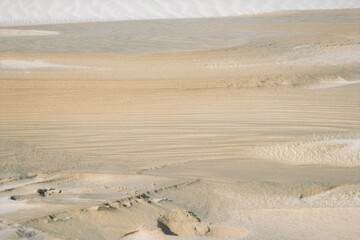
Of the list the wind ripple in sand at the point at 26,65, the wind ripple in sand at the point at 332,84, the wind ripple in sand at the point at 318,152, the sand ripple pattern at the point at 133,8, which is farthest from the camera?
the sand ripple pattern at the point at 133,8

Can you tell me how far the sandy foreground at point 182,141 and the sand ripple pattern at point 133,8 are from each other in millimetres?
7424

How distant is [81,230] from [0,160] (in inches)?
79.1

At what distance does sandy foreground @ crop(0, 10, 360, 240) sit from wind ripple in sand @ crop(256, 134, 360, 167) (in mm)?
18

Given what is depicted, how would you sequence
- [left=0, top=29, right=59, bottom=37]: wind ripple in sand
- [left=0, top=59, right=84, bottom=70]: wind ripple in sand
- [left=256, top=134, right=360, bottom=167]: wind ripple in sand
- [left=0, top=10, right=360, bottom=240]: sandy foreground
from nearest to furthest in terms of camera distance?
[left=0, top=10, right=360, bottom=240]: sandy foreground
[left=256, top=134, right=360, bottom=167]: wind ripple in sand
[left=0, top=59, right=84, bottom=70]: wind ripple in sand
[left=0, top=29, right=59, bottom=37]: wind ripple in sand

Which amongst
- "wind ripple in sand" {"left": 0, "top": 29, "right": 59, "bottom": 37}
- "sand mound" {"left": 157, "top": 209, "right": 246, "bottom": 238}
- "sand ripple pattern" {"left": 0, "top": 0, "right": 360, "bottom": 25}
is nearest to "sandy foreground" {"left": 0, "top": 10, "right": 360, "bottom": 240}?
"sand mound" {"left": 157, "top": 209, "right": 246, "bottom": 238}

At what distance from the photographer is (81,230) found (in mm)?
4188

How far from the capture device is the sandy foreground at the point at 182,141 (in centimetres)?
439

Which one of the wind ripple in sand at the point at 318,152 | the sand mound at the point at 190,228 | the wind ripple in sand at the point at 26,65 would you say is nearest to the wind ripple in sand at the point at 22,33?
the wind ripple in sand at the point at 26,65

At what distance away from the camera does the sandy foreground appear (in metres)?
4.39

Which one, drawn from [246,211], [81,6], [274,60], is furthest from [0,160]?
[81,6]

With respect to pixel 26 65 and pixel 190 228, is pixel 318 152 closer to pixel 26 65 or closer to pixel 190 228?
pixel 190 228

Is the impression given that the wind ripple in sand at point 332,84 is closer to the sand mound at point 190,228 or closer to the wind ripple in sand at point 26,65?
the wind ripple in sand at point 26,65

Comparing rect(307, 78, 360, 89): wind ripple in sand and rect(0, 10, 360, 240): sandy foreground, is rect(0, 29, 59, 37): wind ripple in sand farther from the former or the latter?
rect(307, 78, 360, 89): wind ripple in sand

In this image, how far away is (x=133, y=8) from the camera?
2281 cm
